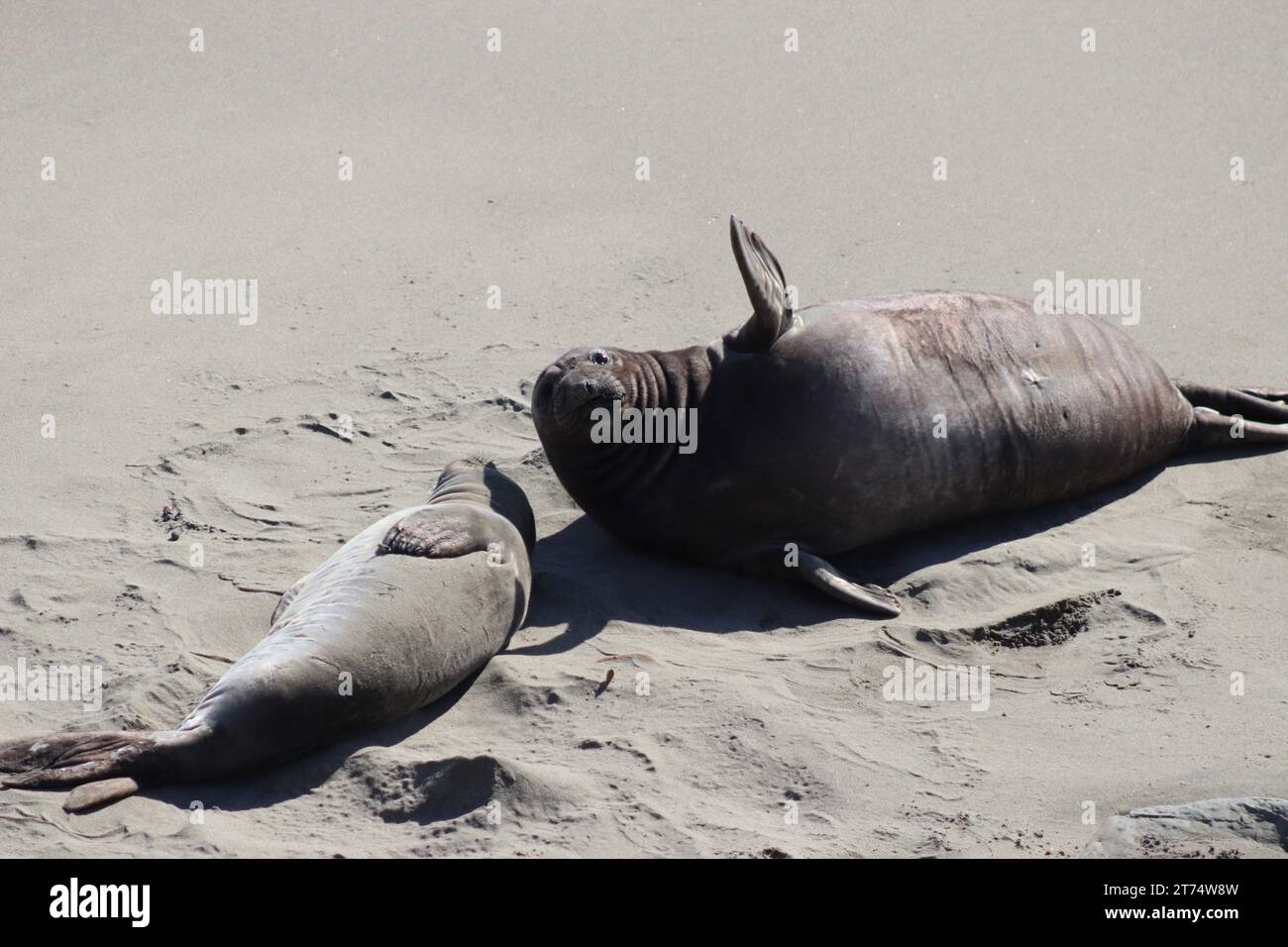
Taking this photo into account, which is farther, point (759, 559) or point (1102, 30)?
point (1102, 30)

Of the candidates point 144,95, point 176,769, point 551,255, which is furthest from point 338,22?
point 176,769

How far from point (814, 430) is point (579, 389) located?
2.88 ft

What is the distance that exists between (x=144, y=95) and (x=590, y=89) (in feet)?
9.23

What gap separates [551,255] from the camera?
8.56 meters

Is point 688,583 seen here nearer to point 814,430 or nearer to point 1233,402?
point 814,430

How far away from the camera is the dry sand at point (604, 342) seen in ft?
14.4

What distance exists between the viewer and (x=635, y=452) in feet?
19.2

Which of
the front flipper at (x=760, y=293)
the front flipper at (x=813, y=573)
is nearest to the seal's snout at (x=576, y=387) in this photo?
the front flipper at (x=760, y=293)

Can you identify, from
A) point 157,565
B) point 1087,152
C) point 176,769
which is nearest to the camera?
point 176,769

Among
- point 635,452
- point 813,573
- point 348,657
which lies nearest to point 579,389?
point 635,452

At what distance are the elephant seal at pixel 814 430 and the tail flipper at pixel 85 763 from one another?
2.01 metres

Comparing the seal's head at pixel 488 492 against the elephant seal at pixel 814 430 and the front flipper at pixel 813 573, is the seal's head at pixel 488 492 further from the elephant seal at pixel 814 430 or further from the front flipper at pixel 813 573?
the front flipper at pixel 813 573

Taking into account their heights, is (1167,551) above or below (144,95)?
below

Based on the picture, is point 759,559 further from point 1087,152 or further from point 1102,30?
point 1102,30
